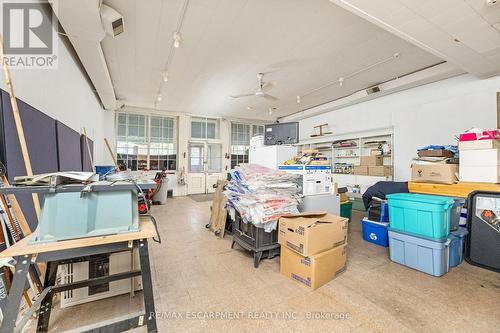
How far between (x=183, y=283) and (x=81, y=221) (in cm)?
126

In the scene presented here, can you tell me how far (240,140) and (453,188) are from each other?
7249mm

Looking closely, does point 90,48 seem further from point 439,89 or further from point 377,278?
point 439,89

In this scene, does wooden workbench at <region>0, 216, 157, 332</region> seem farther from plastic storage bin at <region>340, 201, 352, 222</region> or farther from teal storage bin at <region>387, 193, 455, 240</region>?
plastic storage bin at <region>340, 201, 352, 222</region>

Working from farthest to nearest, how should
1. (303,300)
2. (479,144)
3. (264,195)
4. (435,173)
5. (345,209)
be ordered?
(345,209)
(435,173)
(479,144)
(264,195)
(303,300)

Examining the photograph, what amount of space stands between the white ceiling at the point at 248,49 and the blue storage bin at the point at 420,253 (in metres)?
2.88

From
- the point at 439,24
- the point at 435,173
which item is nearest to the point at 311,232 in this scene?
the point at 435,173

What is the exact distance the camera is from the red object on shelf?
2.51m

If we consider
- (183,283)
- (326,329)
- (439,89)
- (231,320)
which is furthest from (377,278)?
(439,89)

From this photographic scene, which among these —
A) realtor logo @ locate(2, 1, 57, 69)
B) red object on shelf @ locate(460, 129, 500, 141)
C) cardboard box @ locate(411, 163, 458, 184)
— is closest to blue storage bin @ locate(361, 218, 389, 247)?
cardboard box @ locate(411, 163, 458, 184)

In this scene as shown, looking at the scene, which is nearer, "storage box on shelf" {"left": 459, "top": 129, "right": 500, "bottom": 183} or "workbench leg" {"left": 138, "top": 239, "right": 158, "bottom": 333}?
"workbench leg" {"left": 138, "top": 239, "right": 158, "bottom": 333}

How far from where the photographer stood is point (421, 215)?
2.30 metres

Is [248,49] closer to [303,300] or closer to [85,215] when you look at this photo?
[85,215]

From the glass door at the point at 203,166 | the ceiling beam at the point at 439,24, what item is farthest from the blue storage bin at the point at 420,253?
the glass door at the point at 203,166

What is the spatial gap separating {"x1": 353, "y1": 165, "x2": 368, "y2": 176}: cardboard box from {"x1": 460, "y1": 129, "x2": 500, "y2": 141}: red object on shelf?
9.68ft
